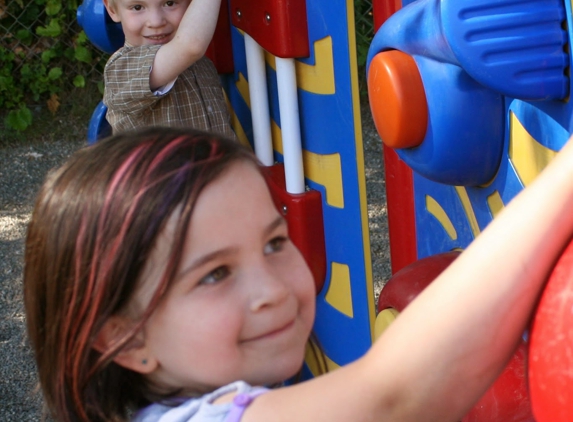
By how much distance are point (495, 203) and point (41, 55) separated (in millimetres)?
4050

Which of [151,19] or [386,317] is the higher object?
[151,19]

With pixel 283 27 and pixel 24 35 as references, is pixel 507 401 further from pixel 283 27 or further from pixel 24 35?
pixel 24 35

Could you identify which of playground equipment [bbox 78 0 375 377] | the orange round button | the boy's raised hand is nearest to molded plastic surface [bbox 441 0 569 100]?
the orange round button

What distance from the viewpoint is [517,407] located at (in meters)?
0.94

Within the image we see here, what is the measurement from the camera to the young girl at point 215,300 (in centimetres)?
58

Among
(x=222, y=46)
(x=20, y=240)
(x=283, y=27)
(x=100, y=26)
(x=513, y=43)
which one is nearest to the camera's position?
(x=513, y=43)

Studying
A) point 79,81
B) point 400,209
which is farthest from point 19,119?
point 400,209

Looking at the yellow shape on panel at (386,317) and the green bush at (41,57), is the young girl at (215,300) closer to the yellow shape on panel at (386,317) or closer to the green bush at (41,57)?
the yellow shape on panel at (386,317)

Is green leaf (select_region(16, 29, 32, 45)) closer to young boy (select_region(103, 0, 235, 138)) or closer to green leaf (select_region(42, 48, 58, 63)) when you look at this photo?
green leaf (select_region(42, 48, 58, 63))

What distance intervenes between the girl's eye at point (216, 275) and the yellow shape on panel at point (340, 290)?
3.19 ft

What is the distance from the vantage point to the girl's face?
2.33 ft

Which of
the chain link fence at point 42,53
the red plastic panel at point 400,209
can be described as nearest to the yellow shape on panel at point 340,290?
the red plastic panel at point 400,209

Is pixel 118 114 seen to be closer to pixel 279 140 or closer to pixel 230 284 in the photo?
pixel 279 140

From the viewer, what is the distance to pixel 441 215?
1.31m
